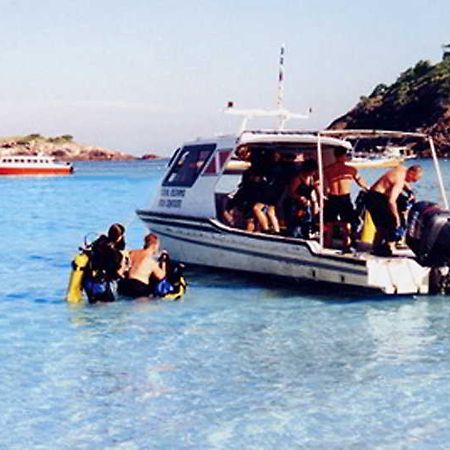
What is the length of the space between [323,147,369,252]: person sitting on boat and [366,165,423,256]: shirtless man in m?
0.58

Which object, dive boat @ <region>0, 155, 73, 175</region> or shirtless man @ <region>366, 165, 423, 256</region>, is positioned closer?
shirtless man @ <region>366, 165, 423, 256</region>

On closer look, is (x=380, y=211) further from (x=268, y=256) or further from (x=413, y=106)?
(x=413, y=106)

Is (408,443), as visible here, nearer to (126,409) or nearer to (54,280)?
(126,409)

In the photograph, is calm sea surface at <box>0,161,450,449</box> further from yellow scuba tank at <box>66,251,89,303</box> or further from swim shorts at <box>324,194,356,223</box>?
swim shorts at <box>324,194,356,223</box>

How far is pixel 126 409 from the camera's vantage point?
971 centimetres

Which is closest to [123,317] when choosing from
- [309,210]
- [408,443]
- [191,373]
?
[191,373]

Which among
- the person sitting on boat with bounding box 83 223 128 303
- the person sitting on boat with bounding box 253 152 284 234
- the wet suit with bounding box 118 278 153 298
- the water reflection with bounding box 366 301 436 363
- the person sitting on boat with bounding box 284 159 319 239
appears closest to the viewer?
the water reflection with bounding box 366 301 436 363

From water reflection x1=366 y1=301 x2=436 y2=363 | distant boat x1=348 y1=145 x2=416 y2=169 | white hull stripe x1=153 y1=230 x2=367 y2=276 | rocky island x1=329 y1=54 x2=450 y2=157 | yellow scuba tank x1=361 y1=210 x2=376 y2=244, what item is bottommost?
water reflection x1=366 y1=301 x2=436 y2=363

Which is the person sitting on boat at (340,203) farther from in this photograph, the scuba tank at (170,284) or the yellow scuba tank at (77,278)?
the yellow scuba tank at (77,278)

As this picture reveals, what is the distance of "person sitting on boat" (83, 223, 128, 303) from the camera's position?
1445cm

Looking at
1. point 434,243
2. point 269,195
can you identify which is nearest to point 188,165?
point 269,195

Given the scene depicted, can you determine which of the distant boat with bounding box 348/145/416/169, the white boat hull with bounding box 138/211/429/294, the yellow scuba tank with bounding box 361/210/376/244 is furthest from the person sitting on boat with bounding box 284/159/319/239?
the distant boat with bounding box 348/145/416/169

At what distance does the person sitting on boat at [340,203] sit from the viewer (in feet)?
53.8

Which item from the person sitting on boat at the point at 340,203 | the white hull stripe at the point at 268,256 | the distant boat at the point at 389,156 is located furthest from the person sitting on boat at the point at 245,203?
the distant boat at the point at 389,156
